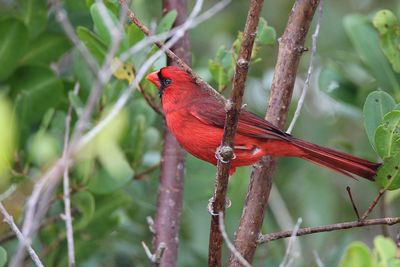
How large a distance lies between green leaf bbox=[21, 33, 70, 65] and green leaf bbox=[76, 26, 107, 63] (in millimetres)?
378

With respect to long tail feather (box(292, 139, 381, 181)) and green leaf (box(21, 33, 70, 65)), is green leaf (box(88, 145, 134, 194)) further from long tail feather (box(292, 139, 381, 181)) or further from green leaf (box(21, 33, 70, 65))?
long tail feather (box(292, 139, 381, 181))

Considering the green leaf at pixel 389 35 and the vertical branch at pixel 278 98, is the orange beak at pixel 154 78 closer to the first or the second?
the vertical branch at pixel 278 98

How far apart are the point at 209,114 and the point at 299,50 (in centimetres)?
73

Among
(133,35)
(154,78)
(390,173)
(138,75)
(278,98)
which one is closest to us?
(138,75)

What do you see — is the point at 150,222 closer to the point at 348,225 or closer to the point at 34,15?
the point at 348,225

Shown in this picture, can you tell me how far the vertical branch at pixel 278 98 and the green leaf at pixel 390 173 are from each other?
1.51 ft

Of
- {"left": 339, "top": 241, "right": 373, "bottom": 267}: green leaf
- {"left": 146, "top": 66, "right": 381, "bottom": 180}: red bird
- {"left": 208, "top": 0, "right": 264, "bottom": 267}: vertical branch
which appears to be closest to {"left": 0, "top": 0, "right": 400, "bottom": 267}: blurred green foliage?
{"left": 146, "top": 66, "right": 381, "bottom": 180}: red bird

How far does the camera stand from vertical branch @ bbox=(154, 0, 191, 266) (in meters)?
3.99

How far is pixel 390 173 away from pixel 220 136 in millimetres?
948

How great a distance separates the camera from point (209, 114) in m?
4.12

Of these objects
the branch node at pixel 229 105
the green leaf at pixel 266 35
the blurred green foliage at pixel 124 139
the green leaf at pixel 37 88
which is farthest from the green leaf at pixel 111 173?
the branch node at pixel 229 105

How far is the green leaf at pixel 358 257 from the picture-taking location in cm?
254

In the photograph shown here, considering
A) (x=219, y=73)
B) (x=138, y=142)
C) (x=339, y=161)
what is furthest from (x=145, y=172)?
(x=339, y=161)

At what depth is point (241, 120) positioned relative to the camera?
4.06m
